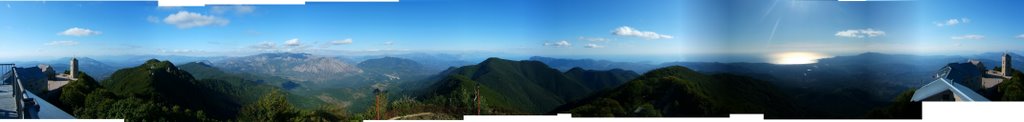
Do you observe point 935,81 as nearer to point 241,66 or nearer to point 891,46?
point 891,46

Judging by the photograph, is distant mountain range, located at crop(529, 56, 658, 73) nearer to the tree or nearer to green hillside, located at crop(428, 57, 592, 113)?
green hillside, located at crop(428, 57, 592, 113)

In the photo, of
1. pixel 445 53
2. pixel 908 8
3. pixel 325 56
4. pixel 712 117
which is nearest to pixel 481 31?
pixel 445 53

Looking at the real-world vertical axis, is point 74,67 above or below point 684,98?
above

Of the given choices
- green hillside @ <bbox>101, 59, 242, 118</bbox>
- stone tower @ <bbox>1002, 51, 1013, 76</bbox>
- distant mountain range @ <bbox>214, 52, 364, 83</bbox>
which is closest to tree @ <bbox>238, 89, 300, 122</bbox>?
green hillside @ <bbox>101, 59, 242, 118</bbox>

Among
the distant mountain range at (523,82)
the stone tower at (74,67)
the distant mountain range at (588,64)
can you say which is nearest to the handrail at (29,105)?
the stone tower at (74,67)

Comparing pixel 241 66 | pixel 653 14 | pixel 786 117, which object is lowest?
pixel 786 117

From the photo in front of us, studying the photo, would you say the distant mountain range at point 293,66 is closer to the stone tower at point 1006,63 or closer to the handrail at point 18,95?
the handrail at point 18,95

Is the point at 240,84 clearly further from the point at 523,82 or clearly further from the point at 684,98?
the point at 684,98

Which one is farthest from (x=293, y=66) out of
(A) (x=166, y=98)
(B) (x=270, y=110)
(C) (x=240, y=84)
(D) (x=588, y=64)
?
(D) (x=588, y=64)
